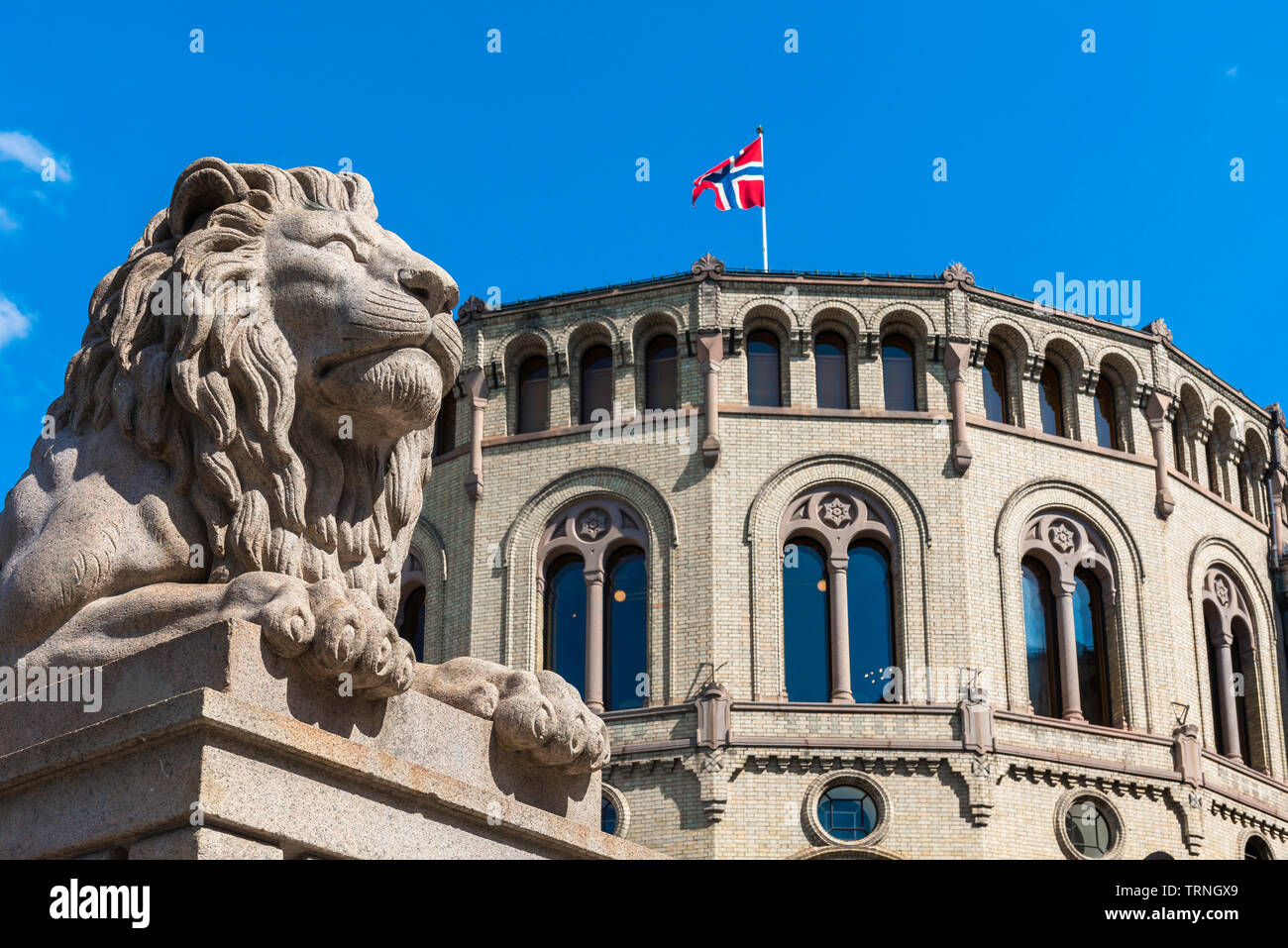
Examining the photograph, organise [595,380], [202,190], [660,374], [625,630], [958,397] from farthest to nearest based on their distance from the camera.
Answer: [595,380], [660,374], [958,397], [625,630], [202,190]

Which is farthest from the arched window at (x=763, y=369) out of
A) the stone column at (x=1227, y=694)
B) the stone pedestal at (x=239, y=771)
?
the stone pedestal at (x=239, y=771)

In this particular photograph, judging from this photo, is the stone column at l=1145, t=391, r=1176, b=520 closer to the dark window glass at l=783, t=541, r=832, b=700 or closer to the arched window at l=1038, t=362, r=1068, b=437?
the arched window at l=1038, t=362, r=1068, b=437

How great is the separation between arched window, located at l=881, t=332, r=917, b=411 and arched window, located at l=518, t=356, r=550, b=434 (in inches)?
271

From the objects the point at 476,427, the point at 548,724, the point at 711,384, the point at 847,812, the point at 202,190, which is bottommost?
the point at 548,724

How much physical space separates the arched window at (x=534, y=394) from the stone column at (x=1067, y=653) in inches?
428

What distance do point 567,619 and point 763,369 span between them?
6376 mm

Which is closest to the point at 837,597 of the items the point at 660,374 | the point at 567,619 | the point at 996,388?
the point at 567,619

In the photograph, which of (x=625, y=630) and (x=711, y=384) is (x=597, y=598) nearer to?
(x=625, y=630)

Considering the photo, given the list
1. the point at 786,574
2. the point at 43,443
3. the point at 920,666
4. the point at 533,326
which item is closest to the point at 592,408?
the point at 533,326

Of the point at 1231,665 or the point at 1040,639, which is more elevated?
the point at 1231,665

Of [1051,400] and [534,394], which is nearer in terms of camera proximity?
[534,394]

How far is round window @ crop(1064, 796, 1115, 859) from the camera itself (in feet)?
114

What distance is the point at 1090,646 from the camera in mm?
37344

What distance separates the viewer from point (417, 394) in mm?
6176
